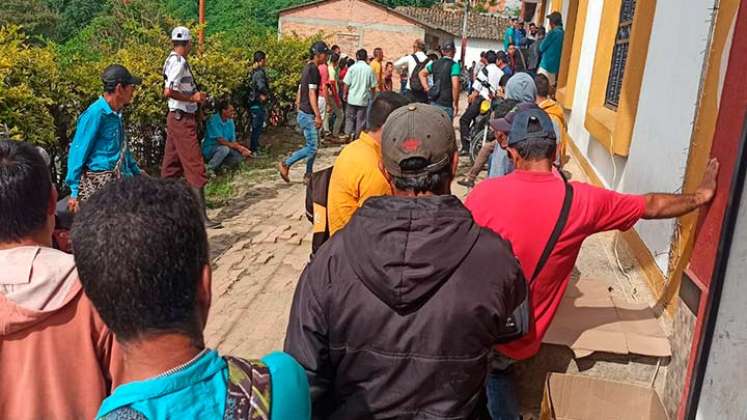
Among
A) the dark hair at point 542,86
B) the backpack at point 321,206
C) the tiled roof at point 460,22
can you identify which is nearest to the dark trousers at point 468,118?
the dark hair at point 542,86

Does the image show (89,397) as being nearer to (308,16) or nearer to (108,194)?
(108,194)

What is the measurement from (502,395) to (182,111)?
4.78 metres

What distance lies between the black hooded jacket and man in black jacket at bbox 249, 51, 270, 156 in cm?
964

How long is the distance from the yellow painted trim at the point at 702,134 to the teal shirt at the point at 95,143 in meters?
3.52

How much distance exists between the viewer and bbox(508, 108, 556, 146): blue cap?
2.78 m

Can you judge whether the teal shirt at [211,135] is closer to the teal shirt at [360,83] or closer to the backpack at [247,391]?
the teal shirt at [360,83]

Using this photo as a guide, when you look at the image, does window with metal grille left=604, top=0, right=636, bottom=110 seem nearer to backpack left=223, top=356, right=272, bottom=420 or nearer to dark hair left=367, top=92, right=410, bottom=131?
dark hair left=367, top=92, right=410, bottom=131

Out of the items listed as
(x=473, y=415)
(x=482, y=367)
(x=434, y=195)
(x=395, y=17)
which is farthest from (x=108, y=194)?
(x=395, y=17)

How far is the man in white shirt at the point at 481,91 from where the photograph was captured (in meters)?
9.88

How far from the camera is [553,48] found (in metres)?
10.4

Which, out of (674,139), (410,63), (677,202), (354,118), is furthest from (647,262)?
(410,63)

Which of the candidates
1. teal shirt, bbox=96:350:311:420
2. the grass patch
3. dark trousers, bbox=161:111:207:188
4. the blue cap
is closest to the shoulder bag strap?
the blue cap

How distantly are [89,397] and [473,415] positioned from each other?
1.13m

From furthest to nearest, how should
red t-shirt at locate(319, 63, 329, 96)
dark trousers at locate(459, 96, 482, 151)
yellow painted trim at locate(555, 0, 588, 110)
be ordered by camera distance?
red t-shirt at locate(319, 63, 329, 96)
dark trousers at locate(459, 96, 482, 151)
yellow painted trim at locate(555, 0, 588, 110)
